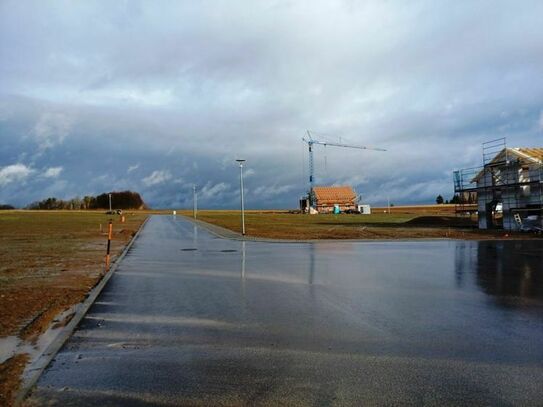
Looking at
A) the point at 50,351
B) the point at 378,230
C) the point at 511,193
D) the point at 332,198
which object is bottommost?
the point at 50,351

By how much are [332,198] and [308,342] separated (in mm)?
136798

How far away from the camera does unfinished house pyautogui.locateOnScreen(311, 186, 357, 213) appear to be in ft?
447

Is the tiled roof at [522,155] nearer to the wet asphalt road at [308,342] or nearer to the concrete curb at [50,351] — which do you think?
the wet asphalt road at [308,342]

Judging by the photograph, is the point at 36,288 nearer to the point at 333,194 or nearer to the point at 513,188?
the point at 513,188

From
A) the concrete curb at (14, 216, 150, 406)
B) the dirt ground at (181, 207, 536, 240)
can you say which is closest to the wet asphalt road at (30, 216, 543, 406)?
the concrete curb at (14, 216, 150, 406)

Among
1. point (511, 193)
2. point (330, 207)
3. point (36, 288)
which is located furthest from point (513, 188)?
point (330, 207)

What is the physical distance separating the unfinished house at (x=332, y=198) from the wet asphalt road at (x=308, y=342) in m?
121

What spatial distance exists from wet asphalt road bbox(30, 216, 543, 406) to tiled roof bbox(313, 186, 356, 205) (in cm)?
12701

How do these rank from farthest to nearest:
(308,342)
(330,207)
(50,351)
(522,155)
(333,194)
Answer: (333,194), (330,207), (522,155), (308,342), (50,351)

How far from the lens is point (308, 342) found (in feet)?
23.2

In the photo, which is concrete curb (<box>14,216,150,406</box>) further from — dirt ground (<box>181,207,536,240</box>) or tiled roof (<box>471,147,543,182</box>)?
tiled roof (<box>471,147,543,182</box>)

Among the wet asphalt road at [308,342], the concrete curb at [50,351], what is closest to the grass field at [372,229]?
the wet asphalt road at [308,342]

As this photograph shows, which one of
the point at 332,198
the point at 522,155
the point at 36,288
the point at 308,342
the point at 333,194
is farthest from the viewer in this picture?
the point at 333,194

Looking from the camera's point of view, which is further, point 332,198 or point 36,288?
point 332,198
